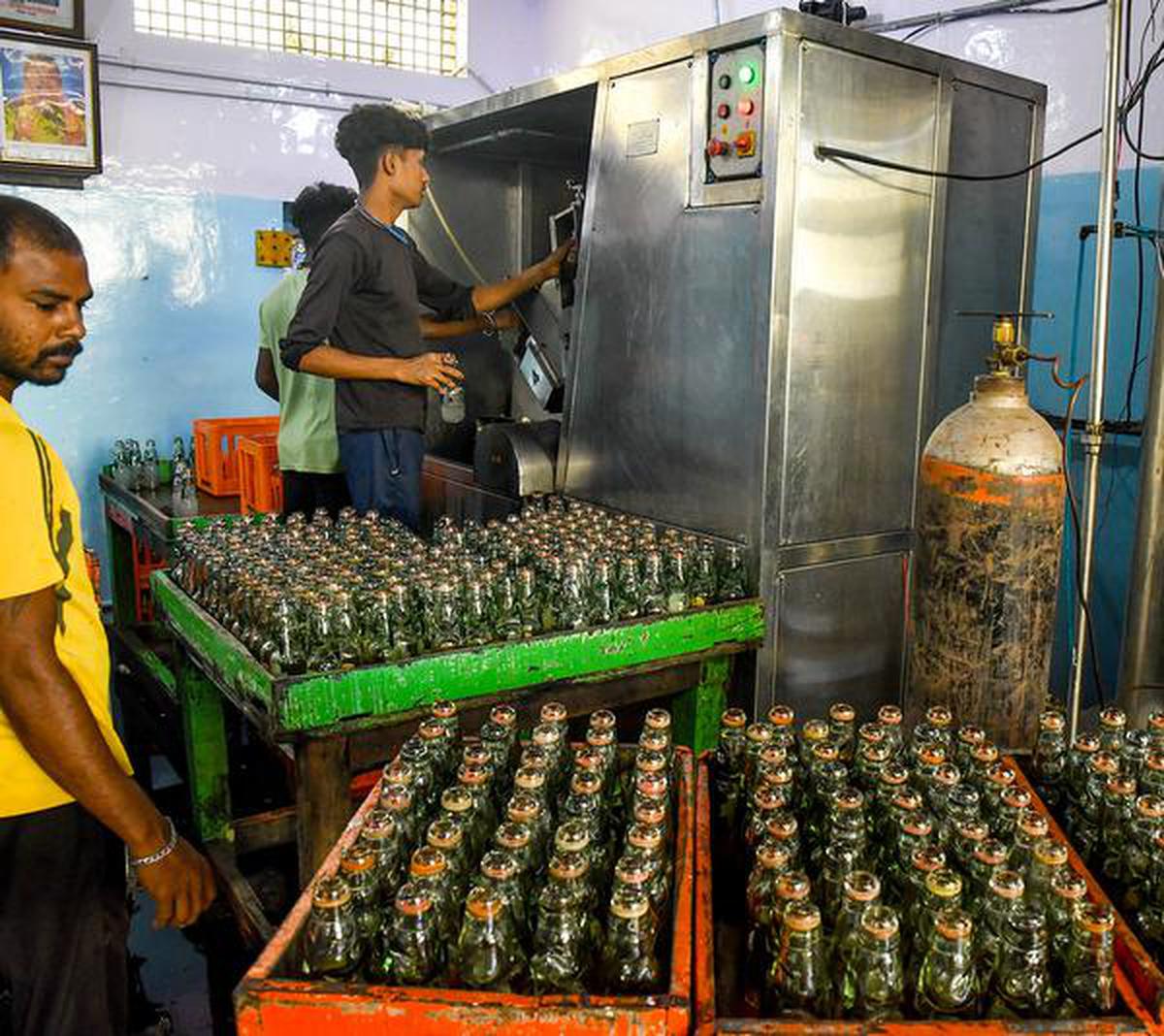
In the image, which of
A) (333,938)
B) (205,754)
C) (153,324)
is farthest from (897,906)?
(153,324)

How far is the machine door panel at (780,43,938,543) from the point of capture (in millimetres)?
2670

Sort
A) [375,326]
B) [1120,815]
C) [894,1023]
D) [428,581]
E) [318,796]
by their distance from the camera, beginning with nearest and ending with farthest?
1. [894,1023]
2. [1120,815]
3. [318,796]
4. [428,581]
5. [375,326]

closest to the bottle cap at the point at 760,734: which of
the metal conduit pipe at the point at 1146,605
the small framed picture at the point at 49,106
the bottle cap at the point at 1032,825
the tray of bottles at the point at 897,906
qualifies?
the tray of bottles at the point at 897,906

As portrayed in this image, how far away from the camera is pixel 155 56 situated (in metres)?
5.16

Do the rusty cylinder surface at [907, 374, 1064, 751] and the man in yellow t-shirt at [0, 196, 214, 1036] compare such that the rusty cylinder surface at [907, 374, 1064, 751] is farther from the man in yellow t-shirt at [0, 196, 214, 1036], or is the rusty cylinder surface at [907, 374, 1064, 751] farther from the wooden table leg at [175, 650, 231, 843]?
the wooden table leg at [175, 650, 231, 843]

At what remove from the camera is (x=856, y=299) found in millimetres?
2801

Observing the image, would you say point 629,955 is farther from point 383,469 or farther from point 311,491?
point 311,491

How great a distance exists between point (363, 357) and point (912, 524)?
1.69 metres

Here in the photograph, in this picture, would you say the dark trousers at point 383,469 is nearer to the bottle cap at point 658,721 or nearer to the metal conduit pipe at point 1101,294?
the bottle cap at point 658,721

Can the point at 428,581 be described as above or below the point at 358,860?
above

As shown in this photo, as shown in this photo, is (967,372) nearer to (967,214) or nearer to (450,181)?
(967,214)

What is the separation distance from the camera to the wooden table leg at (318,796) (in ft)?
6.56

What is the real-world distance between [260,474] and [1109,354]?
3.20m

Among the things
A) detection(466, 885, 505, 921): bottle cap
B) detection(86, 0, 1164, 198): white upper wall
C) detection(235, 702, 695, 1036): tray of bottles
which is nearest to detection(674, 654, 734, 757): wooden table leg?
detection(235, 702, 695, 1036): tray of bottles
